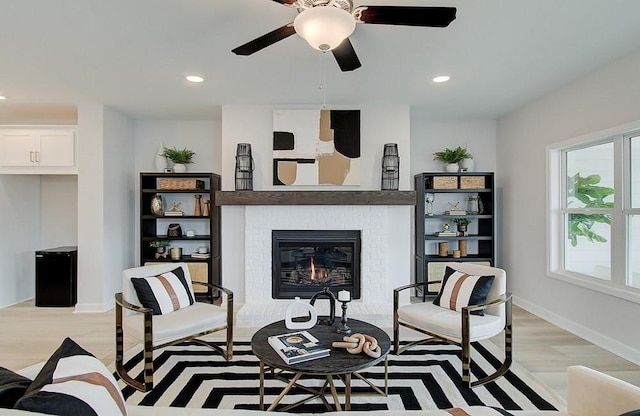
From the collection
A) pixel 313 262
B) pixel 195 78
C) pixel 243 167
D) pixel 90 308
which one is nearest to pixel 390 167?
pixel 313 262

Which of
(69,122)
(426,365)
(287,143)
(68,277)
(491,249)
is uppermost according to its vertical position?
(69,122)

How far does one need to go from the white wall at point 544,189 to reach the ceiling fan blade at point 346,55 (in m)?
2.39

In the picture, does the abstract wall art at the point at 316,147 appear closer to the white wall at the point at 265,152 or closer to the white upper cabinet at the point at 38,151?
the white wall at the point at 265,152

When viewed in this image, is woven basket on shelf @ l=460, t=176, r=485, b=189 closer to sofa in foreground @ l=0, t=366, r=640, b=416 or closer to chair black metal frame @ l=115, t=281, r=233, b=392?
chair black metal frame @ l=115, t=281, r=233, b=392

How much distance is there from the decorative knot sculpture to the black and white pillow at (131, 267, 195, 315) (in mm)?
1473

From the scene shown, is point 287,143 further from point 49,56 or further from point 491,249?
point 491,249

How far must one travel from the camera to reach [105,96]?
4.06m

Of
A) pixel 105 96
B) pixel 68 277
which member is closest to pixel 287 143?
pixel 105 96

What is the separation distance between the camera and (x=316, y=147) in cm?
433

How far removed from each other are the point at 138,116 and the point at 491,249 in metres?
5.12

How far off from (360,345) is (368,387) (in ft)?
1.86

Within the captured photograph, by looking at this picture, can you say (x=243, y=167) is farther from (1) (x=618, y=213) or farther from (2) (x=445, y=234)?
(1) (x=618, y=213)

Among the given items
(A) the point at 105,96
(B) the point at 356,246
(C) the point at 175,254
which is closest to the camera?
(A) the point at 105,96

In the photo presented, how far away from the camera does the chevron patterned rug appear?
7.54 ft
